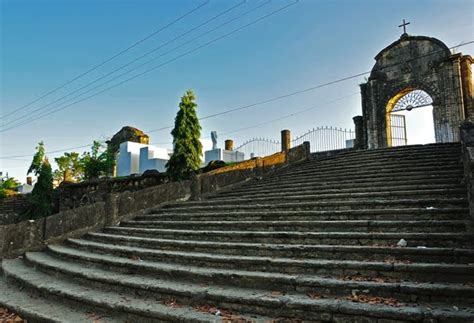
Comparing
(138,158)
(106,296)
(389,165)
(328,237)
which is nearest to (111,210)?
(106,296)

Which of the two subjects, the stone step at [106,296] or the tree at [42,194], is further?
the tree at [42,194]

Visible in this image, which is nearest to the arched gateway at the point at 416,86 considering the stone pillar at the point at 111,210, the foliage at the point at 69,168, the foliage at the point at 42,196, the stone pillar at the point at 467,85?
the stone pillar at the point at 467,85

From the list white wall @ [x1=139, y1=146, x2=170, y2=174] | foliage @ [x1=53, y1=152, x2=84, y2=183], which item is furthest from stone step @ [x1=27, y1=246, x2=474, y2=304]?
foliage @ [x1=53, y1=152, x2=84, y2=183]

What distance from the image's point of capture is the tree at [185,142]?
13.9 meters

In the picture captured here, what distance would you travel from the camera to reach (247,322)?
11.0ft

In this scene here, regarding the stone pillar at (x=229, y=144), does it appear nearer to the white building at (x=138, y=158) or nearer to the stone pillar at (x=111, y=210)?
the white building at (x=138, y=158)

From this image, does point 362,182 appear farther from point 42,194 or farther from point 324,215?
point 42,194

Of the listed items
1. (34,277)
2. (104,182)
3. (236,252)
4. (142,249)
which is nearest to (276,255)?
(236,252)

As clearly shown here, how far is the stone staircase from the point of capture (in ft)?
11.2

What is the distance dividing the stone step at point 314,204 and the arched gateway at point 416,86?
10473 millimetres

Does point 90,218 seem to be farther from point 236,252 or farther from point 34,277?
point 236,252

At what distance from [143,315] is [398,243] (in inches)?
130

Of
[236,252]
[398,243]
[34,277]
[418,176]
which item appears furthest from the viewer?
[418,176]

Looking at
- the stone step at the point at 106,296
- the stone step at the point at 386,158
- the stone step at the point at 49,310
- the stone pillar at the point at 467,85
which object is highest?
the stone pillar at the point at 467,85
